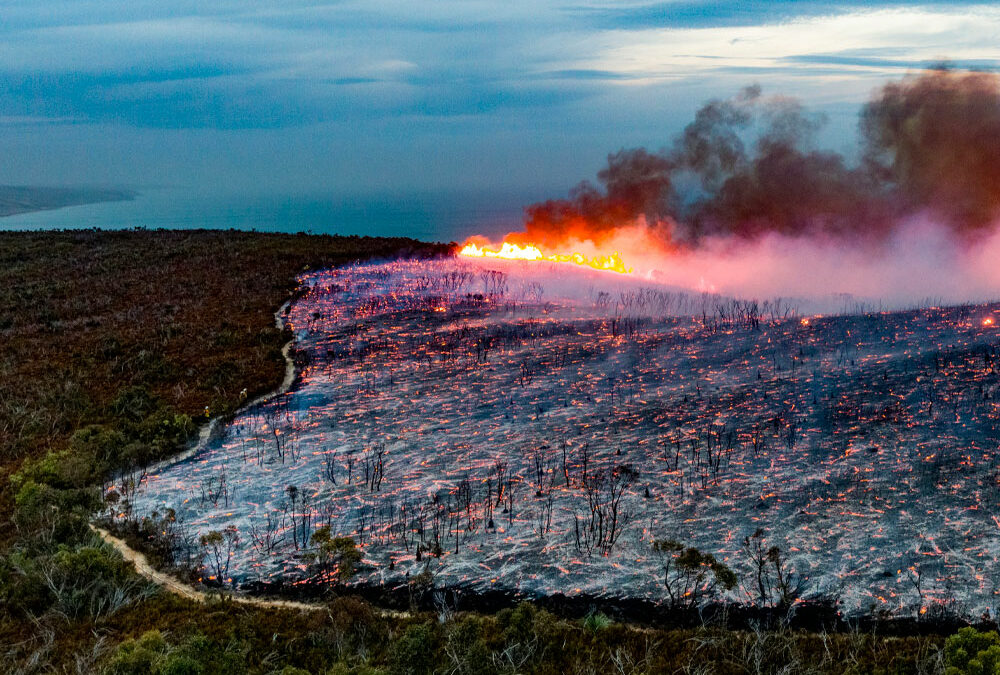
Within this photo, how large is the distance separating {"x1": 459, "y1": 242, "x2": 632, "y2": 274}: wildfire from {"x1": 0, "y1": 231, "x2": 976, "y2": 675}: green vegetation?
2677 cm

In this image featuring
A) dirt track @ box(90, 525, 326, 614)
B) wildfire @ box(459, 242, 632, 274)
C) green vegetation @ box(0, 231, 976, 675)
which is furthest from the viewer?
wildfire @ box(459, 242, 632, 274)

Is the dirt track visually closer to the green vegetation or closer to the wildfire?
the green vegetation

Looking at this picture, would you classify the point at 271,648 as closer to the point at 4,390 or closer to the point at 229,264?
the point at 4,390

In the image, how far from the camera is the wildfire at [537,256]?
168 ft

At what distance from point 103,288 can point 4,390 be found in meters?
19.3

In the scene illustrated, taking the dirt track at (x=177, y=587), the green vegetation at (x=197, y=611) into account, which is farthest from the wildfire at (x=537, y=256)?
the dirt track at (x=177, y=587)

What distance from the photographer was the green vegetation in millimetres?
11281

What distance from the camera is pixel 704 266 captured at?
2015 inches

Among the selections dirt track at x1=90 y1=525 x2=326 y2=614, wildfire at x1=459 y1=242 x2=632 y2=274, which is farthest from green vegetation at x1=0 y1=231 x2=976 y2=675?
wildfire at x1=459 y1=242 x2=632 y2=274

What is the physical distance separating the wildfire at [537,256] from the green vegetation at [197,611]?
2677 cm

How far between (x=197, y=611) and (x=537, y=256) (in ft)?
146

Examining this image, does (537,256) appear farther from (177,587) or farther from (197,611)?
(197,611)

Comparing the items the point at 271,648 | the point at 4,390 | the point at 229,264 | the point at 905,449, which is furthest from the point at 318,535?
the point at 229,264

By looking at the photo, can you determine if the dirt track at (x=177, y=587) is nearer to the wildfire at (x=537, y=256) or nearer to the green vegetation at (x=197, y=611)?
the green vegetation at (x=197, y=611)
